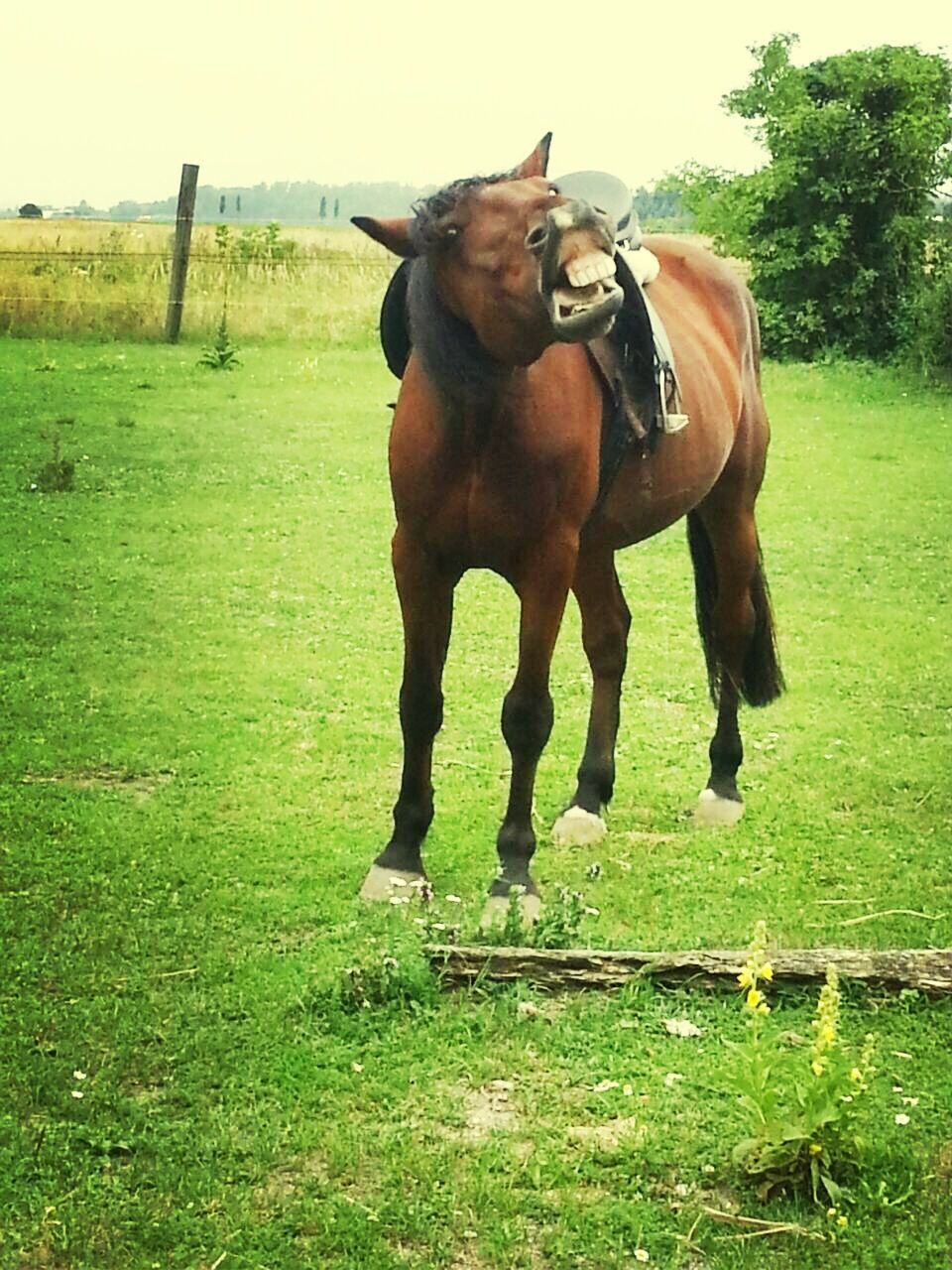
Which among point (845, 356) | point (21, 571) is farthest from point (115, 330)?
point (845, 356)

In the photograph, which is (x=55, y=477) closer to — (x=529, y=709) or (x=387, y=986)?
(x=529, y=709)

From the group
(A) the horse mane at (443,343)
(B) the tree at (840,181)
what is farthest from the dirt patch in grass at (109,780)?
(B) the tree at (840,181)

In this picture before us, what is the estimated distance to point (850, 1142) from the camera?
6.81ft

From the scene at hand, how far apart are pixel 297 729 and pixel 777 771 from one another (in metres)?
1.10

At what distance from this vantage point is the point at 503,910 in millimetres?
2775

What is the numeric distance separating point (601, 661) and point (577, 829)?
0.41 m

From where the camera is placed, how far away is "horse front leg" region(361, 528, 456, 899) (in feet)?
9.15

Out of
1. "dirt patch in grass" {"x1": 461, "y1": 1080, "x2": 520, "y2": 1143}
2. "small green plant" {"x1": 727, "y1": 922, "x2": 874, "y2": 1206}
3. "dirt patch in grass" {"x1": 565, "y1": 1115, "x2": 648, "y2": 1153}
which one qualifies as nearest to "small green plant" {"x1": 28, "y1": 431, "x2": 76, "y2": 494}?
"dirt patch in grass" {"x1": 461, "y1": 1080, "x2": 520, "y2": 1143}

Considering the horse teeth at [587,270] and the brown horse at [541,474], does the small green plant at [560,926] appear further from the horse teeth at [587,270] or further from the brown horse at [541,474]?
the horse teeth at [587,270]

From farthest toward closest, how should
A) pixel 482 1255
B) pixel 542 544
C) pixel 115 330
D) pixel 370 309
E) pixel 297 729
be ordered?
pixel 115 330 < pixel 370 309 < pixel 297 729 < pixel 542 544 < pixel 482 1255

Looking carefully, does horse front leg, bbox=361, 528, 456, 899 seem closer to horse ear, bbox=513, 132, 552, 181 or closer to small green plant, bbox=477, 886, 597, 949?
small green plant, bbox=477, 886, 597, 949

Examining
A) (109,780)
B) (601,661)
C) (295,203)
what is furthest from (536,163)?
(109,780)

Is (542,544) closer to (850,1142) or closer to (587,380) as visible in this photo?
Answer: (587,380)

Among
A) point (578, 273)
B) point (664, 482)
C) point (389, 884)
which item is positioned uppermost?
point (578, 273)
